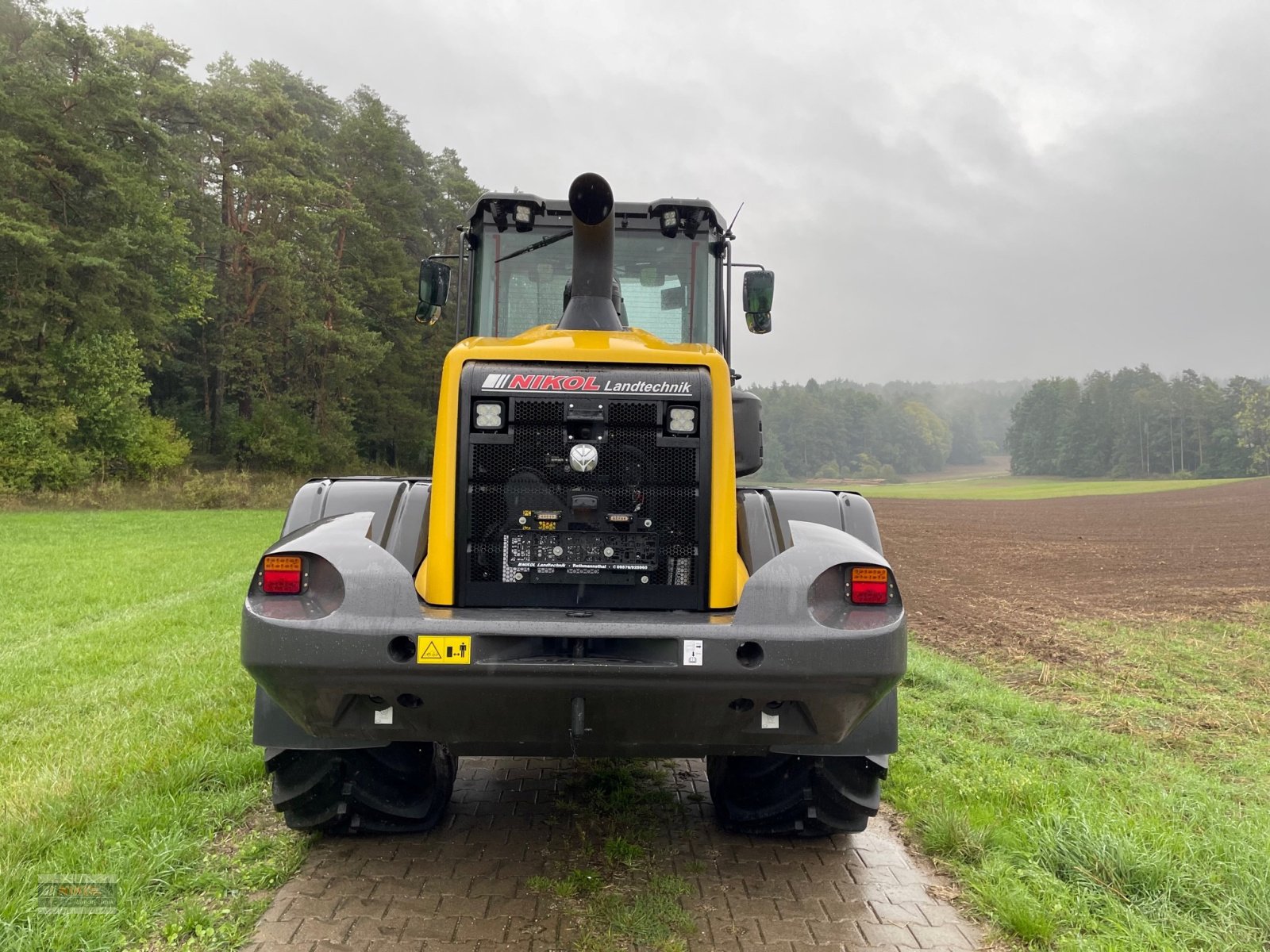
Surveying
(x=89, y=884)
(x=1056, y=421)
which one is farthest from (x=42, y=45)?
(x=1056, y=421)

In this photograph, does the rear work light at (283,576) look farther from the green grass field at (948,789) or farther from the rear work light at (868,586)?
the rear work light at (868,586)

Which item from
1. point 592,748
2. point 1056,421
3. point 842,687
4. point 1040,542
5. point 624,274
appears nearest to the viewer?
point 842,687

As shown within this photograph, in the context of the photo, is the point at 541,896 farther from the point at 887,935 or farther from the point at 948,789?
the point at 948,789

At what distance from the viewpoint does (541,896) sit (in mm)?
3279

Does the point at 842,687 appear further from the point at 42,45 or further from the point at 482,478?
the point at 42,45

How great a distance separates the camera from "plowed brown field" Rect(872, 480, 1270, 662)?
10484 mm

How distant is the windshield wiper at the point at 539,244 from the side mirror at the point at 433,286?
303 mm

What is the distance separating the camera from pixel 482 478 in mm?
3244

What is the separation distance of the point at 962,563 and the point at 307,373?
26598mm

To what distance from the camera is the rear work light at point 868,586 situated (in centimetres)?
293

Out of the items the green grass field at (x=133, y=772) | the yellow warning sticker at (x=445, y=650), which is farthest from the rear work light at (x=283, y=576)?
the green grass field at (x=133, y=772)

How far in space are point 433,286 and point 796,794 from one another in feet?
10.5

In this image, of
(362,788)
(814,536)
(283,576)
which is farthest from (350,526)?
(814,536)

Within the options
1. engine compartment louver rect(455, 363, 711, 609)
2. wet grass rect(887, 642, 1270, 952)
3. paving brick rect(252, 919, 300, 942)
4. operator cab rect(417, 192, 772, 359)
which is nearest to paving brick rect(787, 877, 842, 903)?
wet grass rect(887, 642, 1270, 952)
